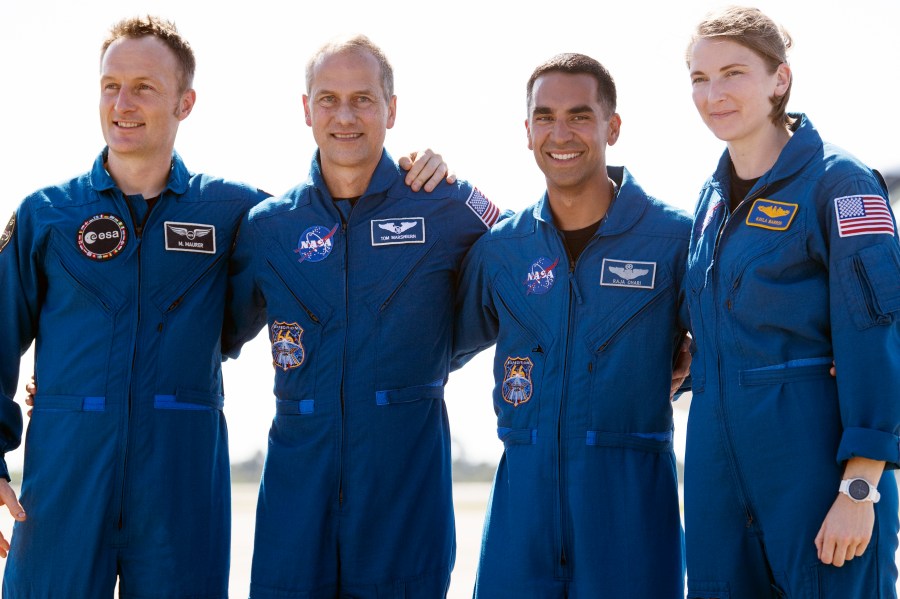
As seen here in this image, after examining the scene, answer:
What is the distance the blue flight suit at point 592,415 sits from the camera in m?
3.33

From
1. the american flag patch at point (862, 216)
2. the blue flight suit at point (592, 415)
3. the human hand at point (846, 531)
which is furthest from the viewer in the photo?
the blue flight suit at point (592, 415)

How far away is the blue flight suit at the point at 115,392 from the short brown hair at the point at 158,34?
1.65ft

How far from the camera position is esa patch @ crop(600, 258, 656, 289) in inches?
137

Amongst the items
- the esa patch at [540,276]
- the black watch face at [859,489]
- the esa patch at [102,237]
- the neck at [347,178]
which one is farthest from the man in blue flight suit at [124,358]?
the black watch face at [859,489]

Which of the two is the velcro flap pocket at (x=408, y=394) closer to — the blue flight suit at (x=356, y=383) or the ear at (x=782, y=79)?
the blue flight suit at (x=356, y=383)

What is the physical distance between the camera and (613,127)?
3.92m

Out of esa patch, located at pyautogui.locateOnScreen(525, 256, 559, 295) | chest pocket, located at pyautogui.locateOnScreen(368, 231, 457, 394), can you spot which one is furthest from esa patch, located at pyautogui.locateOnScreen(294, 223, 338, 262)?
esa patch, located at pyautogui.locateOnScreen(525, 256, 559, 295)

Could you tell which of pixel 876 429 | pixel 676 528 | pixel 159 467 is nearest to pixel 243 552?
pixel 159 467

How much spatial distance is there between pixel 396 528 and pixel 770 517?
1.35 m

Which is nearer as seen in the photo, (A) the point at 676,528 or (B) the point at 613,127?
(A) the point at 676,528

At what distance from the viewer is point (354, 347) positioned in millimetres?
3709

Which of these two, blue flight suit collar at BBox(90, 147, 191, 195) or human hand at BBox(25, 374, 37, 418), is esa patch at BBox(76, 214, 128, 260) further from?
human hand at BBox(25, 374, 37, 418)

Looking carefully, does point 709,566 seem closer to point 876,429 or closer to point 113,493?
point 876,429

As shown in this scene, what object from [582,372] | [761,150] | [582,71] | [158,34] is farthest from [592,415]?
[158,34]
